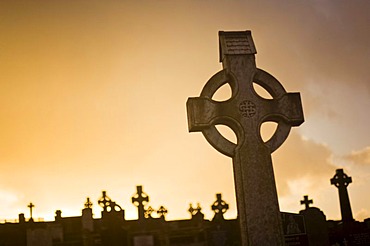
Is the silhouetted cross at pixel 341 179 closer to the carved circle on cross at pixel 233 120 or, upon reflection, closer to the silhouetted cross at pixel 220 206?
the silhouetted cross at pixel 220 206

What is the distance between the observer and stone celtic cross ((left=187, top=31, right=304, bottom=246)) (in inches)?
291

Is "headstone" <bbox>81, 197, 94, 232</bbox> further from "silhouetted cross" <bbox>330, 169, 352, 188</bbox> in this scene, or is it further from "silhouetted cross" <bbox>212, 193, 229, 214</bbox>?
"silhouetted cross" <bbox>330, 169, 352, 188</bbox>

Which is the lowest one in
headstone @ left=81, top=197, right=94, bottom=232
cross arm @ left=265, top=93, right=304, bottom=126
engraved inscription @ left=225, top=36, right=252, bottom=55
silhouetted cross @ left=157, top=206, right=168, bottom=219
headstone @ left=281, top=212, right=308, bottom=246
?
headstone @ left=281, top=212, right=308, bottom=246

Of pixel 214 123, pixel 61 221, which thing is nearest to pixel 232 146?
pixel 214 123

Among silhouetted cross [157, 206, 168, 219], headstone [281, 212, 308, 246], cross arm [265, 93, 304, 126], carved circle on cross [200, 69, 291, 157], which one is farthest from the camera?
silhouetted cross [157, 206, 168, 219]

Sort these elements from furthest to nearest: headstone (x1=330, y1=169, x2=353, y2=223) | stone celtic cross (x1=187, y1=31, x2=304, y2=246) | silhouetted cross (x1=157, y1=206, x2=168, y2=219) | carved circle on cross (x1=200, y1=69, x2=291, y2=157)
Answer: headstone (x1=330, y1=169, x2=353, y2=223), silhouetted cross (x1=157, y1=206, x2=168, y2=219), carved circle on cross (x1=200, y1=69, x2=291, y2=157), stone celtic cross (x1=187, y1=31, x2=304, y2=246)

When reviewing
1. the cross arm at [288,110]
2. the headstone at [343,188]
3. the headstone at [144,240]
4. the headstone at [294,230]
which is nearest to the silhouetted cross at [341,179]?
the headstone at [343,188]

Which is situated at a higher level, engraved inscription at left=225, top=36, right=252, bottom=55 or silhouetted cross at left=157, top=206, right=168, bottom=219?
engraved inscription at left=225, top=36, right=252, bottom=55

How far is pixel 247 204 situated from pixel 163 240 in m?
9.20

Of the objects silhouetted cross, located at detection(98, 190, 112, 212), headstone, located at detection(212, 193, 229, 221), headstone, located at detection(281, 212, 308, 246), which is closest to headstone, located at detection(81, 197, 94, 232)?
silhouetted cross, located at detection(98, 190, 112, 212)

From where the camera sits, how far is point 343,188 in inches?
812

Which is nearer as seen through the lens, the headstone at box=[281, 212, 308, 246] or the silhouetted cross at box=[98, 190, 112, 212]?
the headstone at box=[281, 212, 308, 246]

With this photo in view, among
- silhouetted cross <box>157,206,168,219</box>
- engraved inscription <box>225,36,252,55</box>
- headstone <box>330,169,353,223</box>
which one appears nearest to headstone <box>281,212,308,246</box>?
engraved inscription <box>225,36,252,55</box>

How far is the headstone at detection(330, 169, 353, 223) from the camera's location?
66.7ft
